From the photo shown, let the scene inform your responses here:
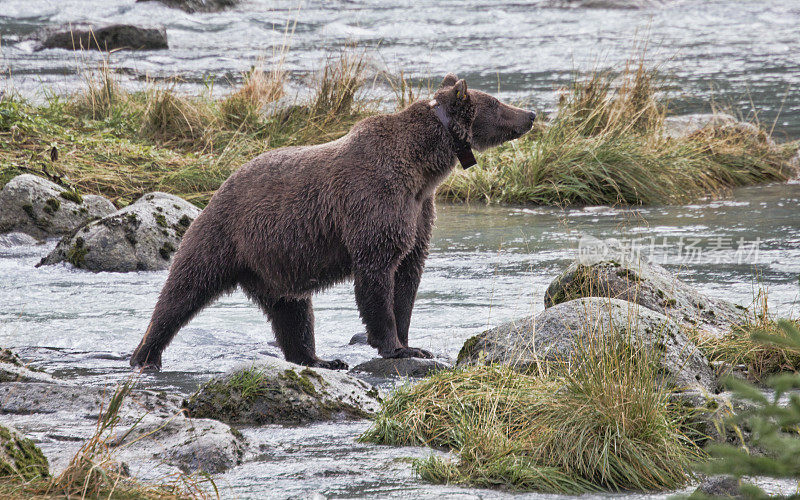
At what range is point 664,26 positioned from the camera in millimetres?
32312

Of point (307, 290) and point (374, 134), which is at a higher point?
point (374, 134)

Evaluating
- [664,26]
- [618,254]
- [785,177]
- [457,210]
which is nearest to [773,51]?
[664,26]

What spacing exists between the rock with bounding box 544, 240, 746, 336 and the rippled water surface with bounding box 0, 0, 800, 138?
10366mm

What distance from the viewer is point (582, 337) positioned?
17.5 ft

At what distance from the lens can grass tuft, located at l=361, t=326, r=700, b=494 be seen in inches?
164

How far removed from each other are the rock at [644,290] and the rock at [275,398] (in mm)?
1951

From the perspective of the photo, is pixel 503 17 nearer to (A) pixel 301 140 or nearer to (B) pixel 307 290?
(A) pixel 301 140

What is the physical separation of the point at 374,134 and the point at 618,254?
2.11 meters

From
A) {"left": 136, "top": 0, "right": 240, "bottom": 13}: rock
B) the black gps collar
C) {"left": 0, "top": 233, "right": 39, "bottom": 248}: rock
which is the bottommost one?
{"left": 0, "top": 233, "right": 39, "bottom": 248}: rock

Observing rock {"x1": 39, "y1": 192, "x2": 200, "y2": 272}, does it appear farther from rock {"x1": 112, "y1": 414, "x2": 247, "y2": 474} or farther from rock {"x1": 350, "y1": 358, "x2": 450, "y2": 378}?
rock {"x1": 112, "y1": 414, "x2": 247, "y2": 474}

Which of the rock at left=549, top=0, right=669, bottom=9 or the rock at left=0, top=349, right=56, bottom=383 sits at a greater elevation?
the rock at left=549, top=0, right=669, bottom=9

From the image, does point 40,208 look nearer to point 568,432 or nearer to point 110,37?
point 568,432

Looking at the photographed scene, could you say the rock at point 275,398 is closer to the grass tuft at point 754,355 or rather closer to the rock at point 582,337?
the rock at point 582,337

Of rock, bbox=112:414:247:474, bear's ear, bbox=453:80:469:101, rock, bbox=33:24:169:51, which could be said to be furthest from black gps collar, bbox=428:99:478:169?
rock, bbox=33:24:169:51
